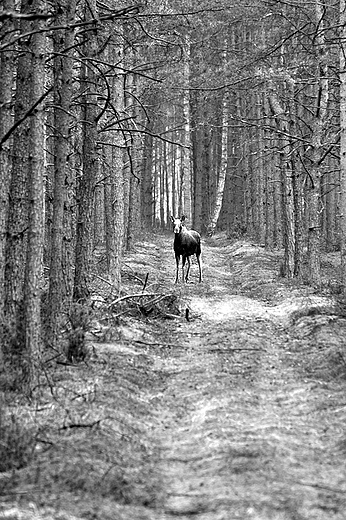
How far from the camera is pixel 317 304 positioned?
14695 millimetres

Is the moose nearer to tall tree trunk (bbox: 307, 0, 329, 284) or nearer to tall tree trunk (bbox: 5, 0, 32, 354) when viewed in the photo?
tall tree trunk (bbox: 307, 0, 329, 284)

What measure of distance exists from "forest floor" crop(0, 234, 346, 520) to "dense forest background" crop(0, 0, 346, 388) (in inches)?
39.9

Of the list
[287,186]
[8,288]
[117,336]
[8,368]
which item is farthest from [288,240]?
[8,368]

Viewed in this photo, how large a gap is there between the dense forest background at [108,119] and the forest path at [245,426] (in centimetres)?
203

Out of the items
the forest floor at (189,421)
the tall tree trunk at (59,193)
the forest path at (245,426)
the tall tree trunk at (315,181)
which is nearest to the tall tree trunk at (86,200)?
the forest floor at (189,421)

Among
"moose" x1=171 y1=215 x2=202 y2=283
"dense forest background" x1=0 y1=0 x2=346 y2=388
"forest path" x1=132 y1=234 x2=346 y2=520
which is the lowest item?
"forest path" x1=132 y1=234 x2=346 y2=520

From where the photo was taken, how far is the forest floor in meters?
5.22

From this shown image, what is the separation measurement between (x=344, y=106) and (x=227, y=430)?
1049cm

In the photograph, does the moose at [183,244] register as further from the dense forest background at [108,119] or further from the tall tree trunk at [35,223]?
the tall tree trunk at [35,223]

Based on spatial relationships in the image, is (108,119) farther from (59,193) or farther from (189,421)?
(189,421)

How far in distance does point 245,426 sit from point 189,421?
749 millimetres

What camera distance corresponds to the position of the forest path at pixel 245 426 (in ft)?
17.4

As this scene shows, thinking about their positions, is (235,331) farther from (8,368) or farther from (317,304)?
(8,368)

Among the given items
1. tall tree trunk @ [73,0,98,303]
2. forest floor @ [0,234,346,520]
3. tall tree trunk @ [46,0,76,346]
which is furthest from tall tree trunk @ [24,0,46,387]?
tall tree trunk @ [73,0,98,303]
